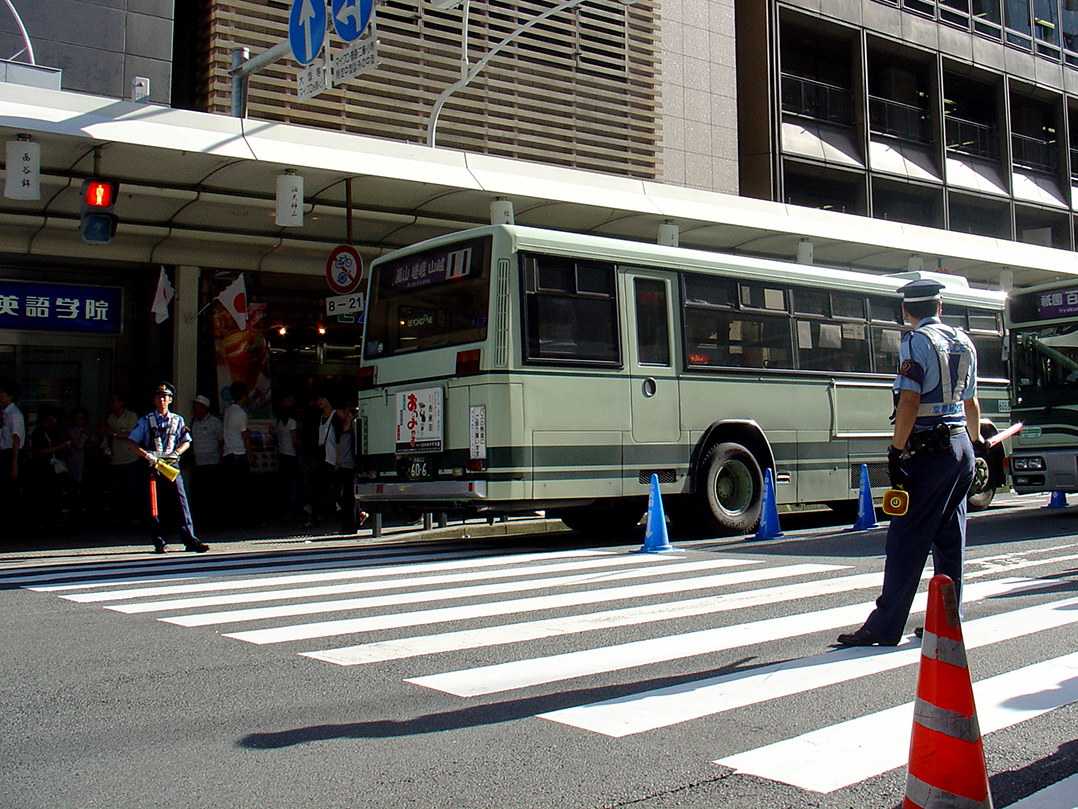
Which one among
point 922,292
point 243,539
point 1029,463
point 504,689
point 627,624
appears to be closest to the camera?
point 504,689

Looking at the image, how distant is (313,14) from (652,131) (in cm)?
1067

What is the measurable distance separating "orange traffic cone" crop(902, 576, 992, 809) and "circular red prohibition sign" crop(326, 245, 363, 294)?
11.7 meters

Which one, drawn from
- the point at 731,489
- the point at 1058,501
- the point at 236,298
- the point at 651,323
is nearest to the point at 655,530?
the point at 731,489

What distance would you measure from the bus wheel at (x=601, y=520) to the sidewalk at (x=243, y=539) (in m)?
0.95

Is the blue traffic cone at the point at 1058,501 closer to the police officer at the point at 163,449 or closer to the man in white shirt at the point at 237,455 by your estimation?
the man in white shirt at the point at 237,455

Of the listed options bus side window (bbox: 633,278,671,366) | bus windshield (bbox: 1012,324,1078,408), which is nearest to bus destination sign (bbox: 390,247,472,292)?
bus side window (bbox: 633,278,671,366)

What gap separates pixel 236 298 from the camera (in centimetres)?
1727

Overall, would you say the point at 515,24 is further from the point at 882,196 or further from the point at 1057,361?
the point at 882,196

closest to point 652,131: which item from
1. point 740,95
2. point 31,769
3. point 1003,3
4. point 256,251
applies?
point 740,95

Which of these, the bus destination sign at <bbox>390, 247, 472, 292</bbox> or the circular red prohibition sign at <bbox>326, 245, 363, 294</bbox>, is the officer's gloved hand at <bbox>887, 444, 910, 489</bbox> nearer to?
the bus destination sign at <bbox>390, 247, 472, 292</bbox>

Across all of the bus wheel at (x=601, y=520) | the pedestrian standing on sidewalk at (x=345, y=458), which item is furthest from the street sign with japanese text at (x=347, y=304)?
the bus wheel at (x=601, y=520)

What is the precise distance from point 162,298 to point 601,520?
292 inches

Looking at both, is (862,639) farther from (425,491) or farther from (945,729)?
Answer: (425,491)

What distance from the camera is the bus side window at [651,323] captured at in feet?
39.6
